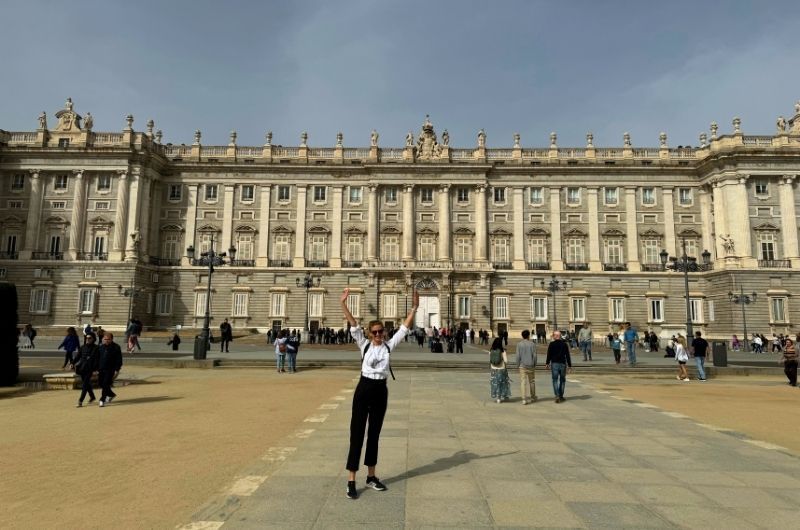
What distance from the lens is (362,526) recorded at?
14.5 feet

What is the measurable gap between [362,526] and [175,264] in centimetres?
4813

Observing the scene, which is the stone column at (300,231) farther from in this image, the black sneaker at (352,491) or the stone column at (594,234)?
the black sneaker at (352,491)

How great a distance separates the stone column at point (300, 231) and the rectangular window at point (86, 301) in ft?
58.4

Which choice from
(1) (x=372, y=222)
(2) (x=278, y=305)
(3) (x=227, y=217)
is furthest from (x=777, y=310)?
(3) (x=227, y=217)

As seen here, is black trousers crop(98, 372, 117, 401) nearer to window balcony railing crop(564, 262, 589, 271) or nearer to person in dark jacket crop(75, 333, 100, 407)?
person in dark jacket crop(75, 333, 100, 407)

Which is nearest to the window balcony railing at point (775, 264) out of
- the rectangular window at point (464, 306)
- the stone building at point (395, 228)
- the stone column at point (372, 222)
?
the stone building at point (395, 228)

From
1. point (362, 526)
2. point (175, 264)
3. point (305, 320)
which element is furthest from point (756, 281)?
point (175, 264)

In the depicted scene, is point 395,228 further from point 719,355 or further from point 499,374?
point 499,374

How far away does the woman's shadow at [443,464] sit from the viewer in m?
5.99

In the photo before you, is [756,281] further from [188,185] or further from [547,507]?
[188,185]

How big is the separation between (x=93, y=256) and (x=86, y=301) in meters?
4.17

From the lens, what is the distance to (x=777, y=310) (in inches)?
1650

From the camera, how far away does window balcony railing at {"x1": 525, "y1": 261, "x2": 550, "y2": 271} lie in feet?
154

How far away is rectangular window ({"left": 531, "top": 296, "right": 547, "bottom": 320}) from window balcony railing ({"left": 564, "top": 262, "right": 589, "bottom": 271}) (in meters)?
3.97
